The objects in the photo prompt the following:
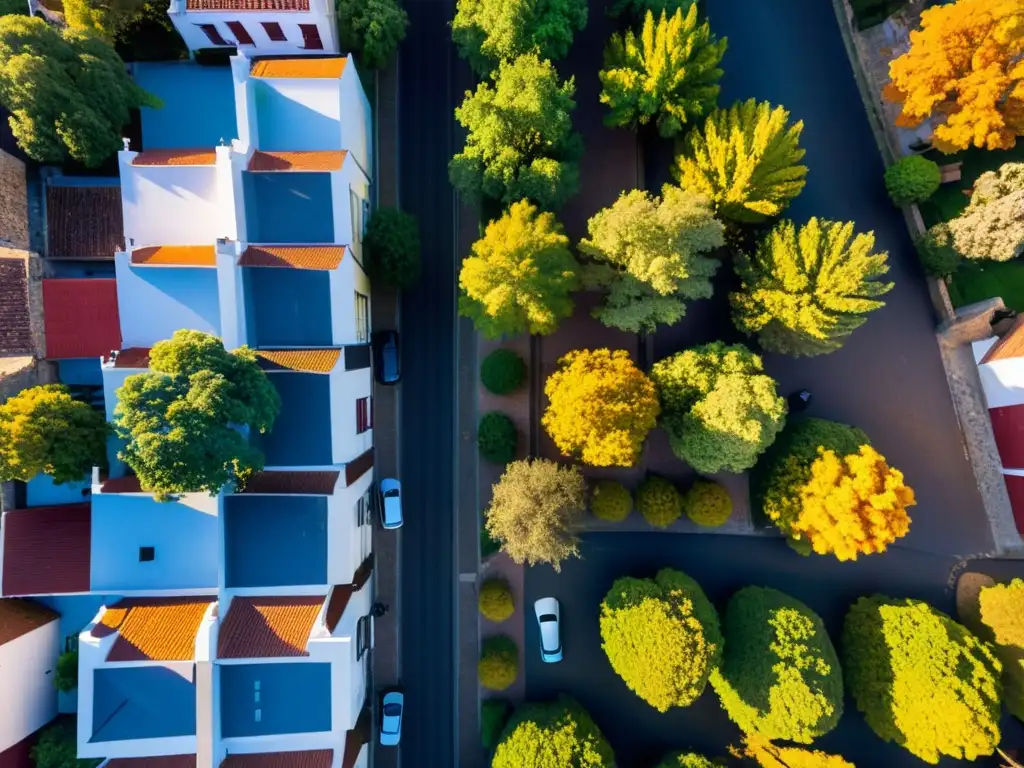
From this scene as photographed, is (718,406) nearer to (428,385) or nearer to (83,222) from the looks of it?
(428,385)

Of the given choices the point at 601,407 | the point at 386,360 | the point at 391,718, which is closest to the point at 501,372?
the point at 386,360

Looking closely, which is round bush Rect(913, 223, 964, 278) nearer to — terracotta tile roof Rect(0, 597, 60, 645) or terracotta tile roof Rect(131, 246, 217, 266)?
terracotta tile roof Rect(131, 246, 217, 266)

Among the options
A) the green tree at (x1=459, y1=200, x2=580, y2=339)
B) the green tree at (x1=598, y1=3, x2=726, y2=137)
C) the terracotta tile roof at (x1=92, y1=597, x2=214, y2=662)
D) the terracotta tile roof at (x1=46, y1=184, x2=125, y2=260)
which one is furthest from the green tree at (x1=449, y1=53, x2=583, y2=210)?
the terracotta tile roof at (x1=92, y1=597, x2=214, y2=662)

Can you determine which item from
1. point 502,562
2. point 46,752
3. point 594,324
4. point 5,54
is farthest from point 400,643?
point 5,54

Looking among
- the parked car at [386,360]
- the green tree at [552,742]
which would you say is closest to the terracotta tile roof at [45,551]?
the parked car at [386,360]

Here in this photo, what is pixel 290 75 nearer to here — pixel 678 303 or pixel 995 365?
pixel 678 303

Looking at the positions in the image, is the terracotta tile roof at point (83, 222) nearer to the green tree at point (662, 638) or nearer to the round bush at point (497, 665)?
the round bush at point (497, 665)

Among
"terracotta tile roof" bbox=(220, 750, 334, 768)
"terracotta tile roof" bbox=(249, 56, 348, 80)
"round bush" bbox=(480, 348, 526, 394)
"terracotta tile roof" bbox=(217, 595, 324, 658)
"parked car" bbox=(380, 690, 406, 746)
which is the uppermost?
"terracotta tile roof" bbox=(249, 56, 348, 80)
